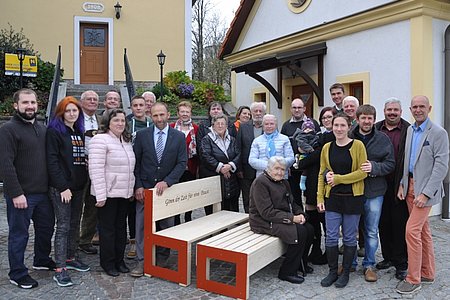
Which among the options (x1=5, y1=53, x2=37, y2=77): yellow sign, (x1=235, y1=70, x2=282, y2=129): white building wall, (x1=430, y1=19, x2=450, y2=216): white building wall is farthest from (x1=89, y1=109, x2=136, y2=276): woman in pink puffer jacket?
(x1=5, y1=53, x2=37, y2=77): yellow sign

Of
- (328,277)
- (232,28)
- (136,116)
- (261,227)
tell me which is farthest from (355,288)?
(232,28)

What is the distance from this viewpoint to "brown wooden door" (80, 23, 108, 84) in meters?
15.9

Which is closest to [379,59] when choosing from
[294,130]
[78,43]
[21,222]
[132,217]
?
[294,130]

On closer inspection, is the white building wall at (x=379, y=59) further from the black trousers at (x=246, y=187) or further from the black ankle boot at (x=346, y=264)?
the black ankle boot at (x=346, y=264)

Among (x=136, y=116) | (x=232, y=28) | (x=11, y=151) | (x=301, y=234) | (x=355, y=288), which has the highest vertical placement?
(x=232, y=28)

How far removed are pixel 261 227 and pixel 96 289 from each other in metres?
1.78

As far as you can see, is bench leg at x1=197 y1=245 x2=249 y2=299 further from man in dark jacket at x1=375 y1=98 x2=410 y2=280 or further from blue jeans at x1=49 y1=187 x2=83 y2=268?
man in dark jacket at x1=375 y1=98 x2=410 y2=280

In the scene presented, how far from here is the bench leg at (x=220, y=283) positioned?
13.0 feet

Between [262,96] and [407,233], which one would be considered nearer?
[407,233]

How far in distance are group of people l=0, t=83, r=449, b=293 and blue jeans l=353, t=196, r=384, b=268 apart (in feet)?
0.03

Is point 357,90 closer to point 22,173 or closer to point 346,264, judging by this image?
point 346,264

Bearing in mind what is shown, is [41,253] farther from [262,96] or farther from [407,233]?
[262,96]

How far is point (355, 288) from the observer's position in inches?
170

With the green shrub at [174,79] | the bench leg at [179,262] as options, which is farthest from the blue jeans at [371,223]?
the green shrub at [174,79]
